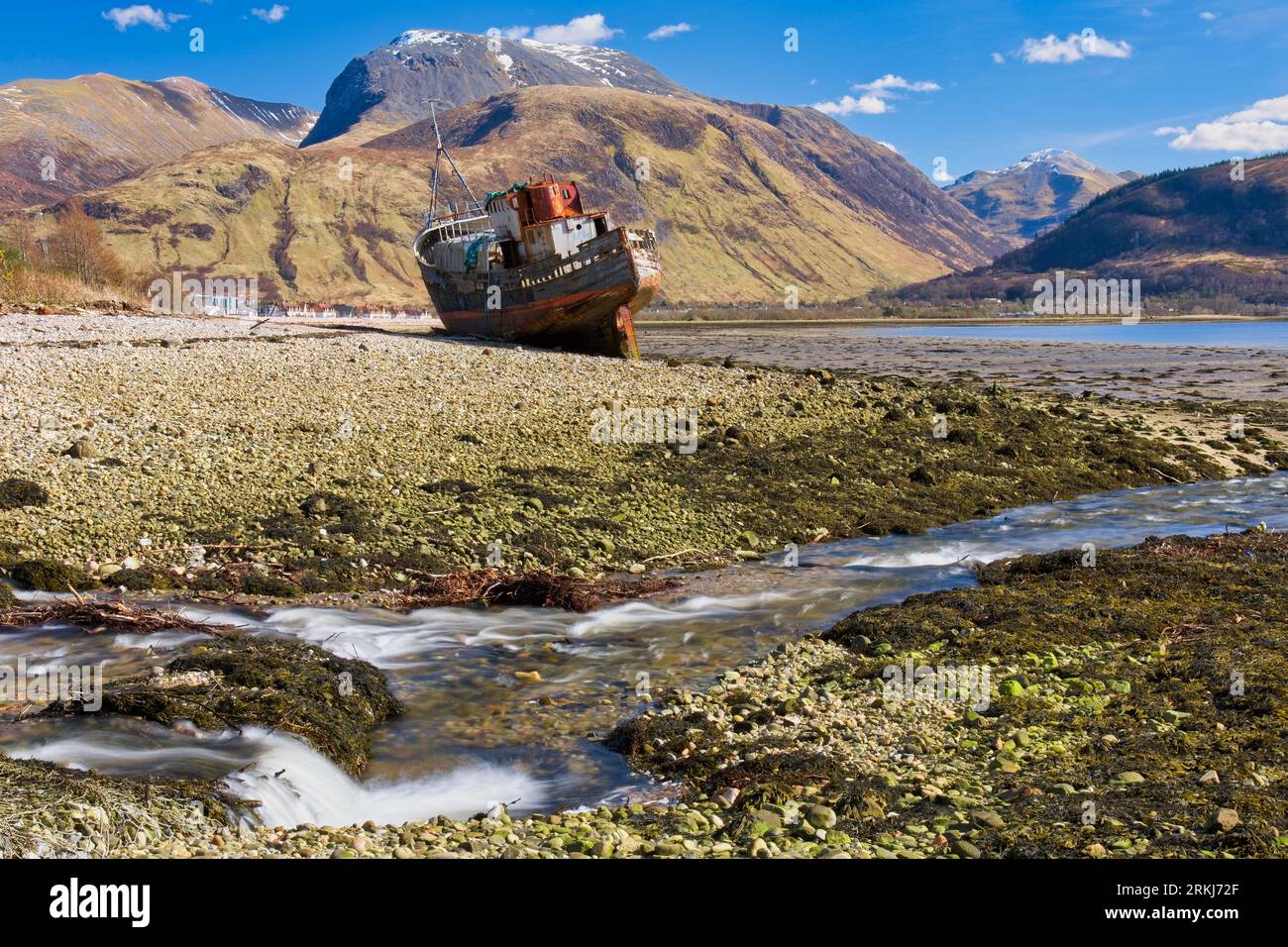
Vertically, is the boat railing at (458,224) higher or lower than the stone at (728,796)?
higher

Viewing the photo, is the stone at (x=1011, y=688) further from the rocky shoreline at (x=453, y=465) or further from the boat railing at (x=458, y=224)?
the boat railing at (x=458, y=224)

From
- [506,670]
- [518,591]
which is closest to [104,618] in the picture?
[506,670]

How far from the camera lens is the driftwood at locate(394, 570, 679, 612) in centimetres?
1356

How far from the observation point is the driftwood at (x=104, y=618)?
11.5m

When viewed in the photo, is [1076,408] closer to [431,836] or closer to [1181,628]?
[1181,628]

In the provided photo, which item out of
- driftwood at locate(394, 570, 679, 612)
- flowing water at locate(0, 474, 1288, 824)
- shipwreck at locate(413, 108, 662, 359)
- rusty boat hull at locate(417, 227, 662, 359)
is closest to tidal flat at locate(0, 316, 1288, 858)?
flowing water at locate(0, 474, 1288, 824)

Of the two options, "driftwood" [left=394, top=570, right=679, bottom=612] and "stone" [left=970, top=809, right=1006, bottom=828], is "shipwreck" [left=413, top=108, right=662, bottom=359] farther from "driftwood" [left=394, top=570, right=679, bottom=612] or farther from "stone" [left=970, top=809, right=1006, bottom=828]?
"stone" [left=970, top=809, right=1006, bottom=828]

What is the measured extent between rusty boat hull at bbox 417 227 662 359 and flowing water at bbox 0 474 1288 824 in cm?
2756

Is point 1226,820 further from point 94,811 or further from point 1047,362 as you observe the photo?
point 1047,362

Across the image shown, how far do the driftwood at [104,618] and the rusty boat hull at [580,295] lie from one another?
3359 cm

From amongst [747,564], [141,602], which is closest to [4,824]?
[141,602]

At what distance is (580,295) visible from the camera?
145ft

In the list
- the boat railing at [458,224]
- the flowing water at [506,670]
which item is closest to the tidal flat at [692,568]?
the flowing water at [506,670]

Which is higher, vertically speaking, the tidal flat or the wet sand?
the wet sand
